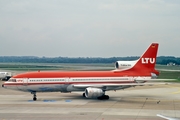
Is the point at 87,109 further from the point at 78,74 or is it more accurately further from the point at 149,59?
the point at 149,59

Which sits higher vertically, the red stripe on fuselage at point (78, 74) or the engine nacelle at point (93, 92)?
the red stripe on fuselage at point (78, 74)

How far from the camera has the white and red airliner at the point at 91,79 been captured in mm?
39250

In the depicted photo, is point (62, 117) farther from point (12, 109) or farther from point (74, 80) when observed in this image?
point (74, 80)

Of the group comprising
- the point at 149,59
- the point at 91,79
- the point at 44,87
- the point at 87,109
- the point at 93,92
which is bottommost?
the point at 87,109

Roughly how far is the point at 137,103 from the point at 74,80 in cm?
827

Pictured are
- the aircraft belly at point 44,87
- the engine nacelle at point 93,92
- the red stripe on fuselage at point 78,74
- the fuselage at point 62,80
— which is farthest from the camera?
the red stripe on fuselage at point 78,74

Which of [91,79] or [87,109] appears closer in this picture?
[87,109]

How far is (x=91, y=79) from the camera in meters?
41.3

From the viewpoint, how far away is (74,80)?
40.8 m

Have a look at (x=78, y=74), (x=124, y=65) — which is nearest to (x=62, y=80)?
(x=78, y=74)

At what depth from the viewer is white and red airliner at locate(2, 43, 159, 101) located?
39250mm

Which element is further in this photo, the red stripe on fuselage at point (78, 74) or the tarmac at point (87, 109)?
the red stripe on fuselage at point (78, 74)

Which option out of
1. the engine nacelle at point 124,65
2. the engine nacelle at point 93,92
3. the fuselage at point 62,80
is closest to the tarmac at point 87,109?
the engine nacelle at point 93,92

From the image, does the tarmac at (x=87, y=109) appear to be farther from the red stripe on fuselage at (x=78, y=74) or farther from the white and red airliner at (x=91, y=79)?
the red stripe on fuselage at (x=78, y=74)
